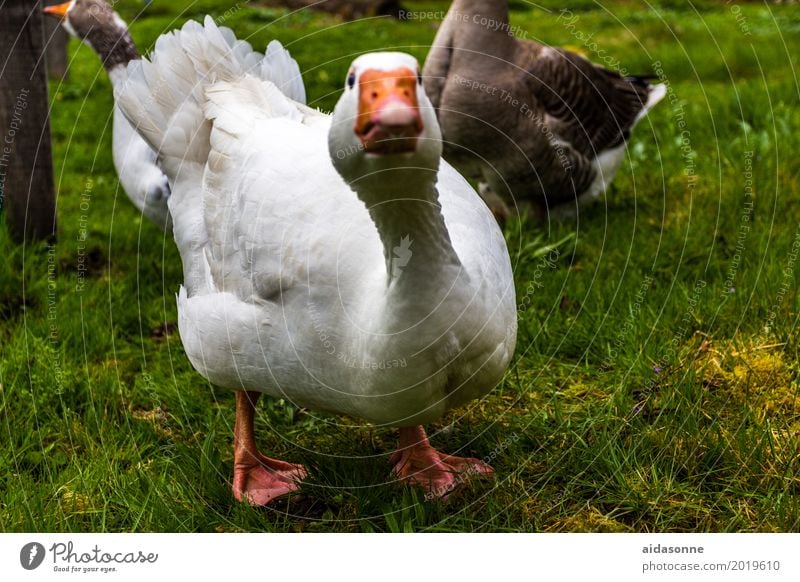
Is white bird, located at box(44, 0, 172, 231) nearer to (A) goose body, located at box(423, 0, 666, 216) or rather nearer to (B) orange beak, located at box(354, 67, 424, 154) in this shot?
(A) goose body, located at box(423, 0, 666, 216)

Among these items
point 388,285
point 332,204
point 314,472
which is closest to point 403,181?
point 388,285

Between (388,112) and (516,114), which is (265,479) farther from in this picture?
(516,114)

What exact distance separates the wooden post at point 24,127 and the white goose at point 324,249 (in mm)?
1393

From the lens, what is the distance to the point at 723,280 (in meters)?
4.02

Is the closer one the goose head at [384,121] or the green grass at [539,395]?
the goose head at [384,121]

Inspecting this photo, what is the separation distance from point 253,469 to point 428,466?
64 centimetres

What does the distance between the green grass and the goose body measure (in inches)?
10.2

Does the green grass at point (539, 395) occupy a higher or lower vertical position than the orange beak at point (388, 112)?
lower

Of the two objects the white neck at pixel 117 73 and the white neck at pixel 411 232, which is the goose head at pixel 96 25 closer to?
the white neck at pixel 117 73

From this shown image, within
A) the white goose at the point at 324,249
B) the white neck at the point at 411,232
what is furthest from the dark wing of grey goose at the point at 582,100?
the white neck at the point at 411,232

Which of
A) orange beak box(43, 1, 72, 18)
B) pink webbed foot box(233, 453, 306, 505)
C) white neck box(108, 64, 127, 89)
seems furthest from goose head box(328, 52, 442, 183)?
orange beak box(43, 1, 72, 18)

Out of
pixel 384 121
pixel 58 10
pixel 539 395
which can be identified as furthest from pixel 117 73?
pixel 384 121

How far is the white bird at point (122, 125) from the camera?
470 centimetres

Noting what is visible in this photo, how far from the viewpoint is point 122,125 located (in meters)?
4.93
